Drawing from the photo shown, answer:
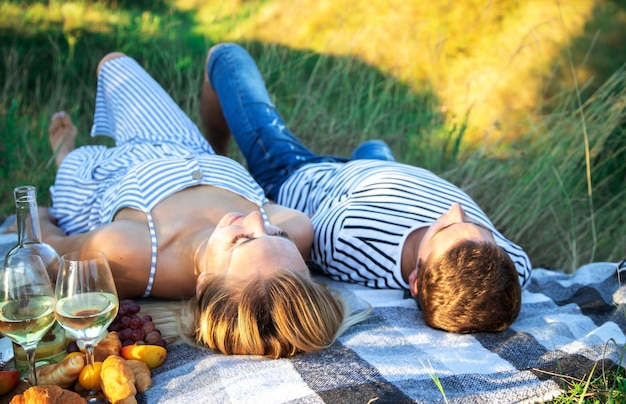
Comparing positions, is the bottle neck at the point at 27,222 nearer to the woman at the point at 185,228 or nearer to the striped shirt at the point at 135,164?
the woman at the point at 185,228

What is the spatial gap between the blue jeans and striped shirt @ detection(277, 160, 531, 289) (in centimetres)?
58

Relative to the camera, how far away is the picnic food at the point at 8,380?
5.66 ft

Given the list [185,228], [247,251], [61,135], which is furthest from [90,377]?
[61,135]

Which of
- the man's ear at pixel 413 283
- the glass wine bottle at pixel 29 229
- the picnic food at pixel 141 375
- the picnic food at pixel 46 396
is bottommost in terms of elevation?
the picnic food at pixel 141 375

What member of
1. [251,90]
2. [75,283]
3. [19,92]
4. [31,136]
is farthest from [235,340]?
[19,92]

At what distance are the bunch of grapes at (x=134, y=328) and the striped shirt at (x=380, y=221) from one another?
2.89 ft

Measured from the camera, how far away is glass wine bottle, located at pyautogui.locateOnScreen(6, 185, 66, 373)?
1.87 metres

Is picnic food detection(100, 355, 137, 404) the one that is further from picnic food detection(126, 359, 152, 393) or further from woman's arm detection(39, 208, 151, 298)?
woman's arm detection(39, 208, 151, 298)

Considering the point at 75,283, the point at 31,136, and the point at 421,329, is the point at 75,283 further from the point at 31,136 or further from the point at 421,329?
the point at 31,136

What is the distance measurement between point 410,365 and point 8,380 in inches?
44.9

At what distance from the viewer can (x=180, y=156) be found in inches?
121

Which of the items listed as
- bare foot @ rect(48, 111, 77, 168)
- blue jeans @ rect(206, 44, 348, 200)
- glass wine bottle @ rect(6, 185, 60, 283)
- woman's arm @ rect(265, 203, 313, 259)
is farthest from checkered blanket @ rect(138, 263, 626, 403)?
bare foot @ rect(48, 111, 77, 168)

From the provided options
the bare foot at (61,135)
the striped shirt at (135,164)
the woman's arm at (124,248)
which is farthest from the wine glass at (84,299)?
the bare foot at (61,135)

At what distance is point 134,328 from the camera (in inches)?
82.0
